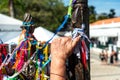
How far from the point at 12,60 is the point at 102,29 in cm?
5027

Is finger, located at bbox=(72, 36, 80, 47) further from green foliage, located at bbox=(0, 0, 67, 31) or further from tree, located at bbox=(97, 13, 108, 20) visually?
tree, located at bbox=(97, 13, 108, 20)

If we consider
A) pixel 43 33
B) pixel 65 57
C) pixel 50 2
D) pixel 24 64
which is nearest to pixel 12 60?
pixel 24 64

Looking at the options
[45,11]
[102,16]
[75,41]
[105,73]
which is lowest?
[102,16]

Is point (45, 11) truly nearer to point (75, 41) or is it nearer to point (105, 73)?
point (105, 73)

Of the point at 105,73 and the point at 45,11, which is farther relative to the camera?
the point at 45,11

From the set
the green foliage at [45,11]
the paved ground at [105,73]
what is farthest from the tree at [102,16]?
the paved ground at [105,73]

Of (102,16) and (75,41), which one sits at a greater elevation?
(75,41)

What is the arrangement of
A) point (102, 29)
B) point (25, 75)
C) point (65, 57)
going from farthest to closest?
point (102, 29) → point (25, 75) → point (65, 57)

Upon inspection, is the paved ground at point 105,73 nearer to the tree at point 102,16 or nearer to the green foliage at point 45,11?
the green foliage at point 45,11

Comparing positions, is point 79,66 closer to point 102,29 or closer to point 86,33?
point 86,33

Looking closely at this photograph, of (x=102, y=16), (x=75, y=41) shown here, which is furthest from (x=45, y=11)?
(x=75, y=41)

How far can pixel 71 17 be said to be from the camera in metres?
2.82

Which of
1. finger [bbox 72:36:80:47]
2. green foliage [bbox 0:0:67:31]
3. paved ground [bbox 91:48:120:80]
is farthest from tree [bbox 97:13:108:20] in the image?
finger [bbox 72:36:80:47]

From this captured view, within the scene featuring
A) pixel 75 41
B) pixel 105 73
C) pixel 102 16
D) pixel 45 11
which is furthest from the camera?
pixel 102 16
